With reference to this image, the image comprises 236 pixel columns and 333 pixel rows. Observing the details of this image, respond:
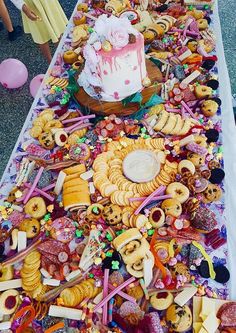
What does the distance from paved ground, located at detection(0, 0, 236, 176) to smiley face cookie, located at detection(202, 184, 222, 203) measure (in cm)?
156

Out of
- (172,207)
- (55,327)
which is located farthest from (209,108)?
Result: (55,327)

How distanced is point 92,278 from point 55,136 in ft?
2.37

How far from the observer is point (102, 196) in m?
1.78

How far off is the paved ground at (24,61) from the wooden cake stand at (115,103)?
1.06 m

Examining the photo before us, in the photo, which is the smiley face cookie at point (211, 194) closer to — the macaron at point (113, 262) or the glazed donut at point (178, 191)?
the glazed donut at point (178, 191)

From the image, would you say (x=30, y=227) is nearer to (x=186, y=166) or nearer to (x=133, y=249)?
(x=133, y=249)

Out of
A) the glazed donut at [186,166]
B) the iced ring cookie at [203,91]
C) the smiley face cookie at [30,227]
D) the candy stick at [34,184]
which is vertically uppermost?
the candy stick at [34,184]

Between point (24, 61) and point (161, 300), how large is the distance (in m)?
2.61

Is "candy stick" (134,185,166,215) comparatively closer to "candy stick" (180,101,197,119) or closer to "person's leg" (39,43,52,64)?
"candy stick" (180,101,197,119)

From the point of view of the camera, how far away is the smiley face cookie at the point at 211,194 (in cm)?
172

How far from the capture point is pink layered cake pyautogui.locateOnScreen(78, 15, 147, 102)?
5.94 feet

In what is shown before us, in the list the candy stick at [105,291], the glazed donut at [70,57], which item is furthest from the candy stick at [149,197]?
the glazed donut at [70,57]

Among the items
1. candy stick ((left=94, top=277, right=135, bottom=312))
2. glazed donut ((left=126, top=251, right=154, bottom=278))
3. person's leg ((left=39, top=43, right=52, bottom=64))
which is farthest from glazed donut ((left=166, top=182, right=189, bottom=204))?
person's leg ((left=39, top=43, right=52, bottom=64))

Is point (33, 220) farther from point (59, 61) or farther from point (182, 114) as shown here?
point (59, 61)
